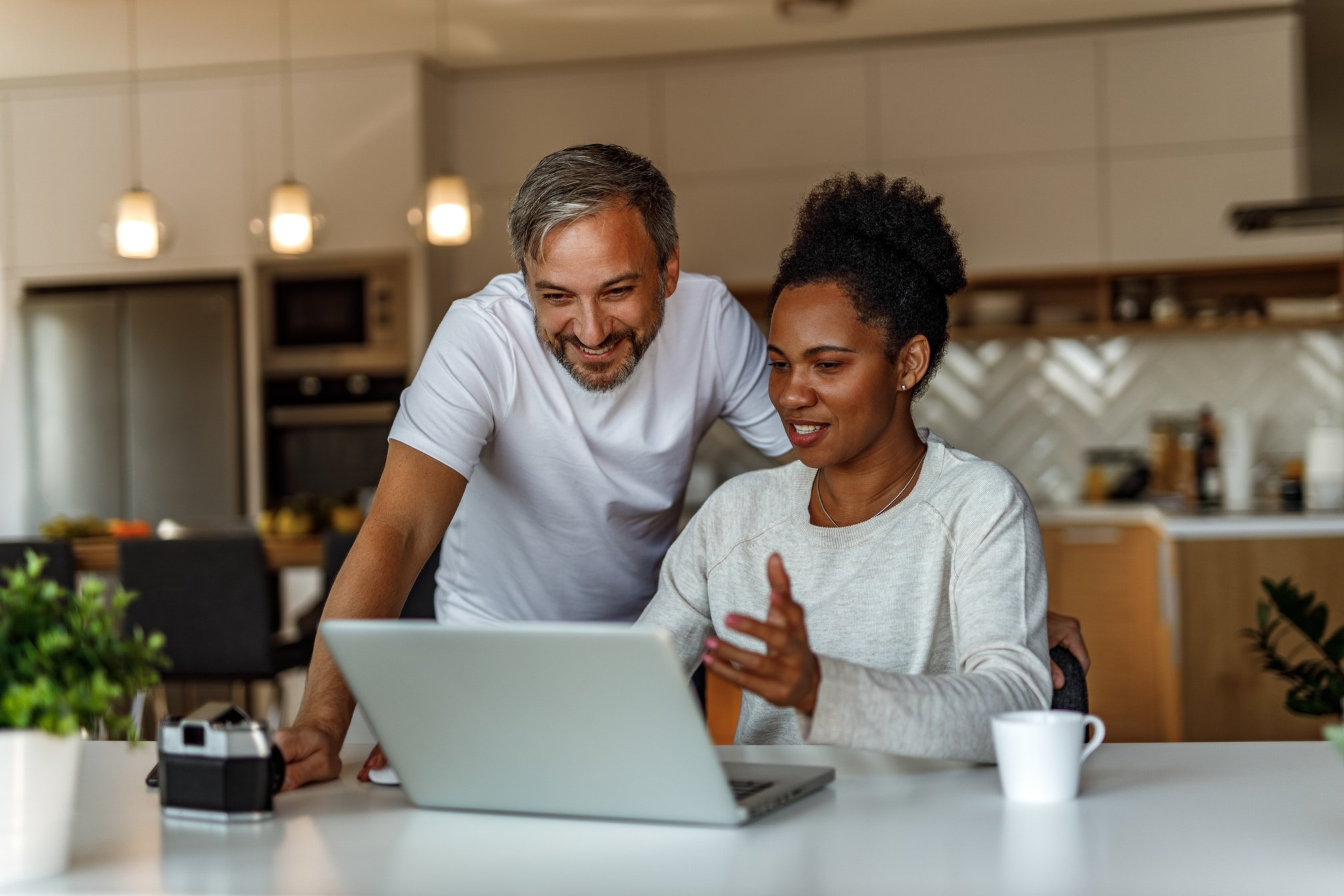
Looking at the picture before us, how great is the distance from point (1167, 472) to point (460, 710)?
4477 mm

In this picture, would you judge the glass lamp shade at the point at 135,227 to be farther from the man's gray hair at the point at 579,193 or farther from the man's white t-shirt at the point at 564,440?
the man's gray hair at the point at 579,193

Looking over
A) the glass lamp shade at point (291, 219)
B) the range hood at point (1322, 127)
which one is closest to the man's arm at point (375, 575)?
the glass lamp shade at point (291, 219)

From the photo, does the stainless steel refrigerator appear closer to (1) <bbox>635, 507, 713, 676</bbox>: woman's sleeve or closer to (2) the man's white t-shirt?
(2) the man's white t-shirt

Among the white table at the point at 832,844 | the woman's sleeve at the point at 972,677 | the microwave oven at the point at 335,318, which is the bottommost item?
the white table at the point at 832,844

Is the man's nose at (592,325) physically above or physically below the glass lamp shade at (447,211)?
below

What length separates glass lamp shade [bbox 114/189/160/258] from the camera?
409 centimetres

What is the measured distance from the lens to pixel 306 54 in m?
5.12

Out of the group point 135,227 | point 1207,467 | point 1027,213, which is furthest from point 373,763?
point 1027,213

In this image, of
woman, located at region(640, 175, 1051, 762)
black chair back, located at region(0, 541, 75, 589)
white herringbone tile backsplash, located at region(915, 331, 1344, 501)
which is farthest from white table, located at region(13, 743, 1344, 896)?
white herringbone tile backsplash, located at region(915, 331, 1344, 501)

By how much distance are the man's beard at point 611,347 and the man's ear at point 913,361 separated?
36cm

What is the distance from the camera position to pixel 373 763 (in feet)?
4.15

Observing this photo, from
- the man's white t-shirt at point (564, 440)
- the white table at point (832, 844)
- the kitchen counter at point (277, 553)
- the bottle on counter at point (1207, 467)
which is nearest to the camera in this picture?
the white table at point (832, 844)

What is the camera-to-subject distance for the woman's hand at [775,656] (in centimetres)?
100

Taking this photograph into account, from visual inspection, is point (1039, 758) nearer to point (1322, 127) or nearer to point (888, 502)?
point (888, 502)
